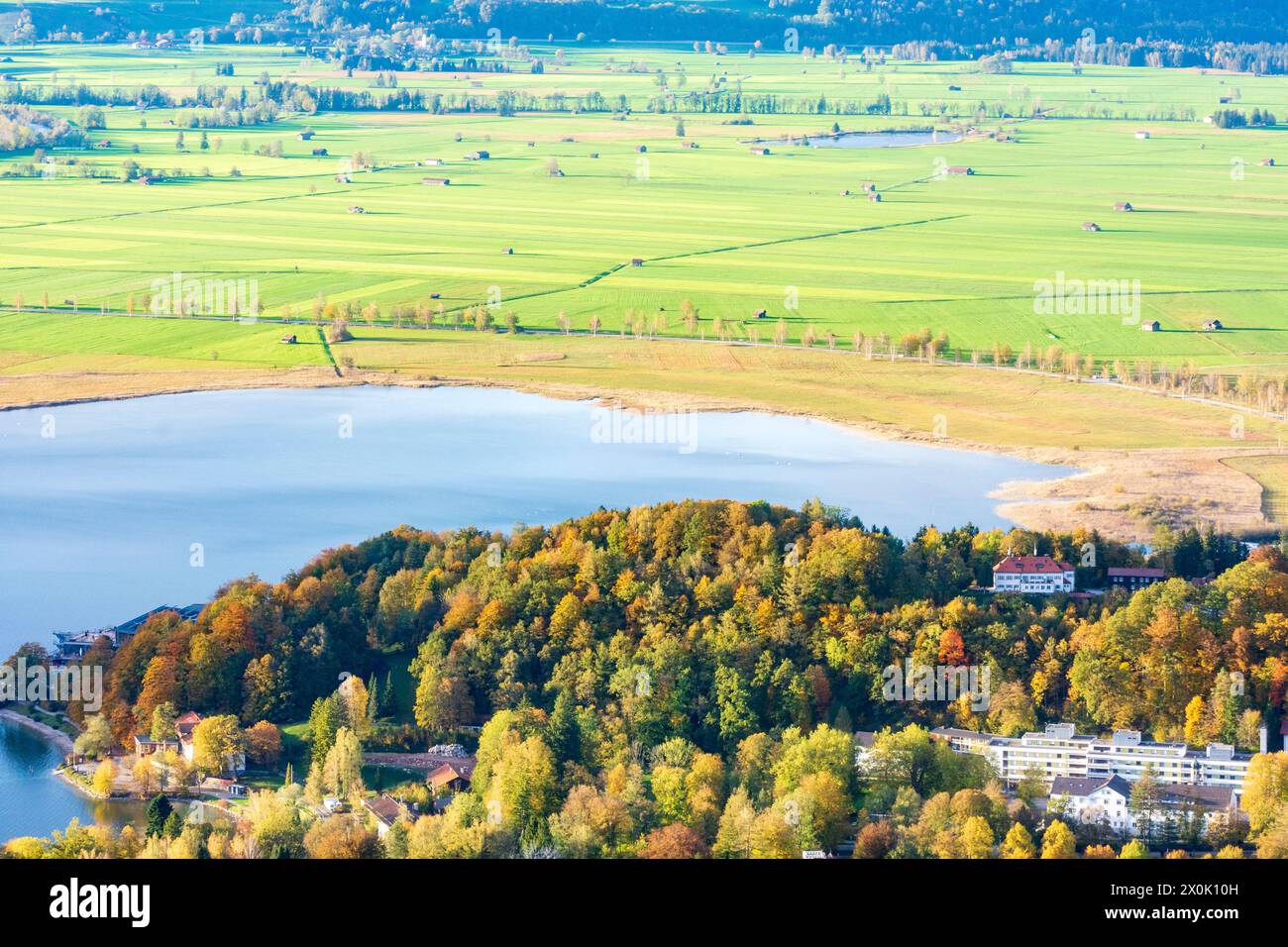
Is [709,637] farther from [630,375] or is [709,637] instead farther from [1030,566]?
[630,375]

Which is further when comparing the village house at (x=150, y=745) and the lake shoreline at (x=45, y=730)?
the lake shoreline at (x=45, y=730)

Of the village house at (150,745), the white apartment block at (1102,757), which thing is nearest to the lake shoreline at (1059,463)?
the white apartment block at (1102,757)

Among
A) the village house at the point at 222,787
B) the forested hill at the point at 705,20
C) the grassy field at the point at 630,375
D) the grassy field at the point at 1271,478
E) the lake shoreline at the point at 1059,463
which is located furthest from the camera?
the forested hill at the point at 705,20

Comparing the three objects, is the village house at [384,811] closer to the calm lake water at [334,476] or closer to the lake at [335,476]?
the lake at [335,476]

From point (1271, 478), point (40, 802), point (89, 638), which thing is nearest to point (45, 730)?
point (89, 638)

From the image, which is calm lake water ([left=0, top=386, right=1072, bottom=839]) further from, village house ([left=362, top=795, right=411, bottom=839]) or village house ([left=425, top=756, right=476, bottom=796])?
village house ([left=362, top=795, right=411, bottom=839])
